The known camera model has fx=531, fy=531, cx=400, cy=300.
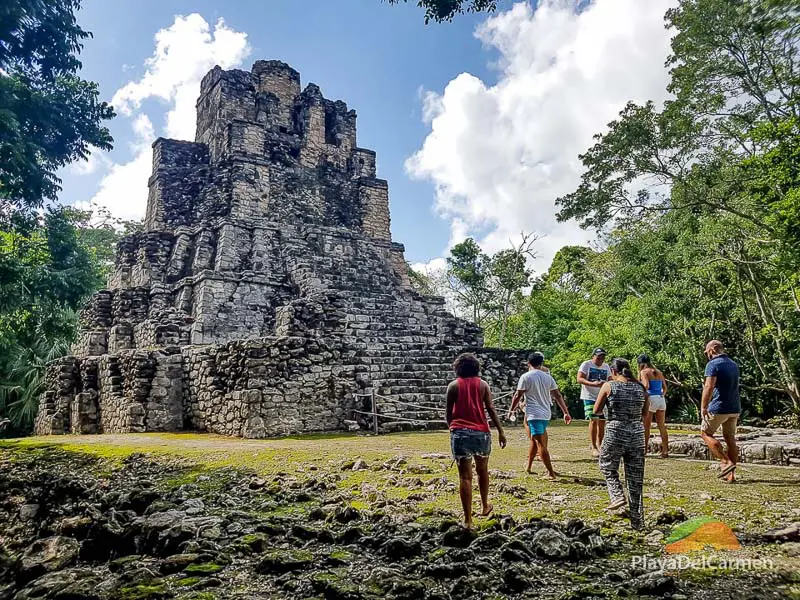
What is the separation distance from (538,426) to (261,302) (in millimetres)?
12352

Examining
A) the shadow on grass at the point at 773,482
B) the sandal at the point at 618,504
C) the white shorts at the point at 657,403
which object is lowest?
the shadow on grass at the point at 773,482

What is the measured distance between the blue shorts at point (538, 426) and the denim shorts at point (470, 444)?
2127 mm

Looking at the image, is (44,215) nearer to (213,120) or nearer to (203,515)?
(213,120)

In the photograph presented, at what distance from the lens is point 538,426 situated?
6.17 m

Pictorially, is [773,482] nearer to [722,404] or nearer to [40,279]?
[722,404]

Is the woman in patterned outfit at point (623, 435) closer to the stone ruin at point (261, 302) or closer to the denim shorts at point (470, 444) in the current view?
the denim shorts at point (470, 444)

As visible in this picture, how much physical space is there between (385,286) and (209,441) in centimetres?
Result: 1040

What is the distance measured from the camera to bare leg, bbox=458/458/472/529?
13.1ft

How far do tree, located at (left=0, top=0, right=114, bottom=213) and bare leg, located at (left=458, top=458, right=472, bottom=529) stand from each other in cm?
1070

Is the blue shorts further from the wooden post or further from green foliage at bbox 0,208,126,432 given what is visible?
green foliage at bbox 0,208,126,432

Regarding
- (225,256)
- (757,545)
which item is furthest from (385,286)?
(757,545)

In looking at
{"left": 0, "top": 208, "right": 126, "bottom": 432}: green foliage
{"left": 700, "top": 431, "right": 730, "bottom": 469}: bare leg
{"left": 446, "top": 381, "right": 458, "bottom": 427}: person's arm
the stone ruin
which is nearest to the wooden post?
the stone ruin

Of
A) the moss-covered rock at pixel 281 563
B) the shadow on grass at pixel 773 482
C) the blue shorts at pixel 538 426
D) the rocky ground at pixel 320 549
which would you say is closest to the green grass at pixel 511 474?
the shadow on grass at pixel 773 482

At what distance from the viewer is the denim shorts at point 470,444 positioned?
4.20 m
